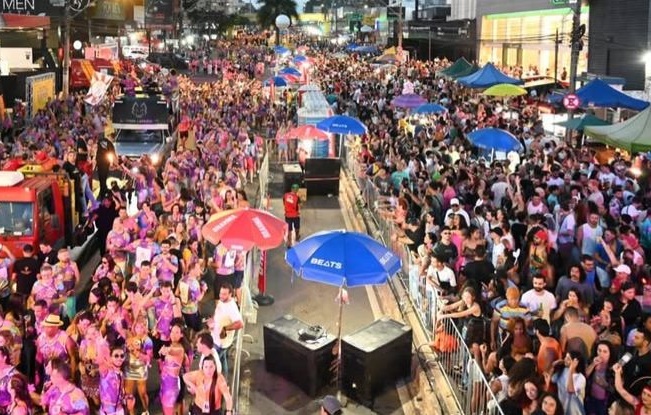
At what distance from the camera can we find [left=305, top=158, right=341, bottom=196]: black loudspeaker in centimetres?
2150

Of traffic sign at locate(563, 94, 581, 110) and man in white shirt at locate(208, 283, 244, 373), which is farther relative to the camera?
traffic sign at locate(563, 94, 581, 110)

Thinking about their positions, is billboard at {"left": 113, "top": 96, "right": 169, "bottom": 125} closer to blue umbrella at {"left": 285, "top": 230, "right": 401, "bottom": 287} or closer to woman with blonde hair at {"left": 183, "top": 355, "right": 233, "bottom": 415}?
blue umbrella at {"left": 285, "top": 230, "right": 401, "bottom": 287}

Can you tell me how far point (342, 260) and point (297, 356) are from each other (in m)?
1.54

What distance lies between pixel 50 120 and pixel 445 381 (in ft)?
66.4

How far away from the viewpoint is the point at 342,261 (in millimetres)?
8859

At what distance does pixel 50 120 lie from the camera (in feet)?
84.9

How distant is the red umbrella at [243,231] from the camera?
10250 mm

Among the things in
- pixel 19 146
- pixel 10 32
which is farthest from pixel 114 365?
pixel 10 32

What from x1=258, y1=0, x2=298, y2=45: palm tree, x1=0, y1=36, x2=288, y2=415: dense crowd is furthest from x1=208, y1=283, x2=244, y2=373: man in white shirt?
x1=258, y1=0, x2=298, y2=45: palm tree

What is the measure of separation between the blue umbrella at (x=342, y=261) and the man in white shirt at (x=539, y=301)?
164 cm

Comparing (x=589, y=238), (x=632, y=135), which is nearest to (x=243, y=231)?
(x=589, y=238)

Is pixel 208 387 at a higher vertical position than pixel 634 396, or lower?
lower

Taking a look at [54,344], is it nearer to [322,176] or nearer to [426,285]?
[426,285]

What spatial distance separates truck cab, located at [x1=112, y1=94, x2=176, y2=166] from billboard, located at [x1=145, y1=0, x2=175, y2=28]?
51257 millimetres
